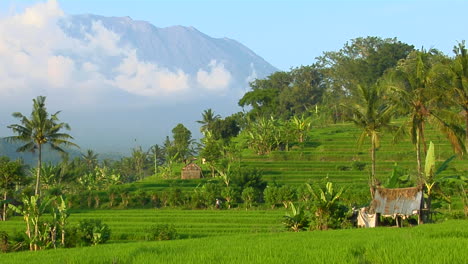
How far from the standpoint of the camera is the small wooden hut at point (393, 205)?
1828cm

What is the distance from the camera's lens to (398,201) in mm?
18641

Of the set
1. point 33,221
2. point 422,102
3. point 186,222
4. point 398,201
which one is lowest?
point 186,222

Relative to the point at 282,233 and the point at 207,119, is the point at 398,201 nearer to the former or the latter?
the point at 282,233

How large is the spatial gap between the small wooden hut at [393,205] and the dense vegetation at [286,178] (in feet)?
2.12

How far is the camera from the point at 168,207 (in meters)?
30.2

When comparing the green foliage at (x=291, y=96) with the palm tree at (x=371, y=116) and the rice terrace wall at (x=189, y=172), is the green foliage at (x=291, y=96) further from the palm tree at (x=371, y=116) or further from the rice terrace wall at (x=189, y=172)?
the palm tree at (x=371, y=116)

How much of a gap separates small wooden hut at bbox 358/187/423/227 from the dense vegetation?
65 centimetres

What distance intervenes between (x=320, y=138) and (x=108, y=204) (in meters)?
22.1

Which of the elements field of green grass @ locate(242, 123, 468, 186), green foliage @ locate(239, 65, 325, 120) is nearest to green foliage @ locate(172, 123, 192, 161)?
green foliage @ locate(239, 65, 325, 120)

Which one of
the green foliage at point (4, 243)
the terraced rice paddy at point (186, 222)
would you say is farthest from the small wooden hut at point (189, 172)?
the green foliage at point (4, 243)

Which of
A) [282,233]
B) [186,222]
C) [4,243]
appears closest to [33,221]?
[4,243]

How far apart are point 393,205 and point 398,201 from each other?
236 millimetres

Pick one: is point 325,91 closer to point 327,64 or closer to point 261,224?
point 327,64

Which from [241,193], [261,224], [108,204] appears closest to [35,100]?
[108,204]
